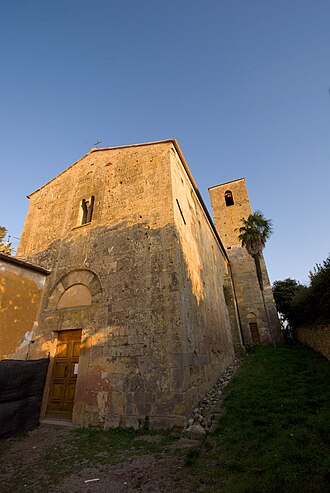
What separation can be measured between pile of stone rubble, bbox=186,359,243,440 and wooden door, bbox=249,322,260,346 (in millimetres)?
15368

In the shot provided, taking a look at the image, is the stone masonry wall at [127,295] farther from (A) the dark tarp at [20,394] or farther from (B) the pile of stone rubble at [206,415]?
(A) the dark tarp at [20,394]

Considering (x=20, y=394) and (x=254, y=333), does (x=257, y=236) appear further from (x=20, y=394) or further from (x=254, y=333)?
(x=20, y=394)

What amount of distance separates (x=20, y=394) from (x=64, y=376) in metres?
1.12

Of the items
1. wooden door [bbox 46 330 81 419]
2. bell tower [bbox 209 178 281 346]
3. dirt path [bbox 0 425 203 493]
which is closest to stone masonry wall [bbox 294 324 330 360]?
bell tower [bbox 209 178 281 346]

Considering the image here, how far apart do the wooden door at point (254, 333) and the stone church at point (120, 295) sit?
1414cm

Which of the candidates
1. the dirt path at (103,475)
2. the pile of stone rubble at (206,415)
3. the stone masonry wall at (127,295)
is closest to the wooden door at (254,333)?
the stone masonry wall at (127,295)

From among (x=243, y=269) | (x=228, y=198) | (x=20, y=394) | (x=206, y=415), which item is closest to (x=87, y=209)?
(x=20, y=394)

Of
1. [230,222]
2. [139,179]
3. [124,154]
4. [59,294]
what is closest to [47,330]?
[59,294]

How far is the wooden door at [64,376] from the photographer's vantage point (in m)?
6.43

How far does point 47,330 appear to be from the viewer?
7477mm

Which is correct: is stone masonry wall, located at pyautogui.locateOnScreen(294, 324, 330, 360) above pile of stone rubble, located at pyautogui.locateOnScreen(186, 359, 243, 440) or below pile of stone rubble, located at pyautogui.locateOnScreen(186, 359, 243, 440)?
above

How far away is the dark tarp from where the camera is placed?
212 inches

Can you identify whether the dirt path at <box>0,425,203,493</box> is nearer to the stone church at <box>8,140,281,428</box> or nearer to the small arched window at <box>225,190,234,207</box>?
the stone church at <box>8,140,281,428</box>

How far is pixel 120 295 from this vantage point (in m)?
6.62
